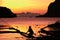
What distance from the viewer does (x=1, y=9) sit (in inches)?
5502

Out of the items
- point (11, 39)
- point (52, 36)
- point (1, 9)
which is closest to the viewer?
point (52, 36)

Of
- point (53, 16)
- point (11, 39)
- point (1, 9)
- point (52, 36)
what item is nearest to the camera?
point (52, 36)

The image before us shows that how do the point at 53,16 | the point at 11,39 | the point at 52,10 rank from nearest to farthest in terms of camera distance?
the point at 11,39, the point at 52,10, the point at 53,16

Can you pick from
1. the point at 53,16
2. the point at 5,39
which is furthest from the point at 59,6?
the point at 5,39

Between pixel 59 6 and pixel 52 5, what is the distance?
17.2 feet

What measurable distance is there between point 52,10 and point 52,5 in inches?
154

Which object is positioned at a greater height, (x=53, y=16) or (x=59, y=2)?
(x=59, y=2)

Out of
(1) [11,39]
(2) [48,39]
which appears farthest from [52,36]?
(1) [11,39]

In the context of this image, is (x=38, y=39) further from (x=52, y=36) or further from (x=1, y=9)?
(x=1, y=9)

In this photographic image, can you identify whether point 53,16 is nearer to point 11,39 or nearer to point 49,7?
point 49,7

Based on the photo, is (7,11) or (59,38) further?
(7,11)

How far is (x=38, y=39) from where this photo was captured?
36.2m

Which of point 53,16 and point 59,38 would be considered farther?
point 53,16

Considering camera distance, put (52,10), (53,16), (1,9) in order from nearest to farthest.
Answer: (1,9)
(52,10)
(53,16)
